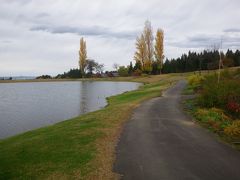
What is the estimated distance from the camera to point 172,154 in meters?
11.2

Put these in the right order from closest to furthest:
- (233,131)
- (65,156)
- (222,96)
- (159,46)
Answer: (65,156), (233,131), (222,96), (159,46)

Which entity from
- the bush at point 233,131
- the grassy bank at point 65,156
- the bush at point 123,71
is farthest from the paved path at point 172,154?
the bush at point 123,71

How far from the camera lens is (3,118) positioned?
1081 inches

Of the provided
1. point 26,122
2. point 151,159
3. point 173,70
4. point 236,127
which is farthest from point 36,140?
point 173,70

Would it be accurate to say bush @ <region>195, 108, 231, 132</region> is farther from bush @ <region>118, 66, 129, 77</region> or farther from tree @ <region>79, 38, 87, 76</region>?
bush @ <region>118, 66, 129, 77</region>

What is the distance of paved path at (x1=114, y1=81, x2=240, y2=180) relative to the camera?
30.4 ft

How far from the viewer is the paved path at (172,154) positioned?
30.4 feet

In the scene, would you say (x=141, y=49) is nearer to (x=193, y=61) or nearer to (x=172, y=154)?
(x=193, y=61)

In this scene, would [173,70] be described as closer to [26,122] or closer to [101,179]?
[26,122]

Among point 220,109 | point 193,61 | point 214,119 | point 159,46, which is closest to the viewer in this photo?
point 214,119

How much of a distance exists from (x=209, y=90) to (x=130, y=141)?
1156 centimetres

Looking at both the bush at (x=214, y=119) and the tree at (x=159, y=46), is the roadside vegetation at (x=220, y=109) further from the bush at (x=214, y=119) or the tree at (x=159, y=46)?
the tree at (x=159, y=46)

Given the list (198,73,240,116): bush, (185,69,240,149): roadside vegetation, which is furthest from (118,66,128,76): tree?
(198,73,240,116): bush

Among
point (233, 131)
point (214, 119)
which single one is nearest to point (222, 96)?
point (214, 119)
